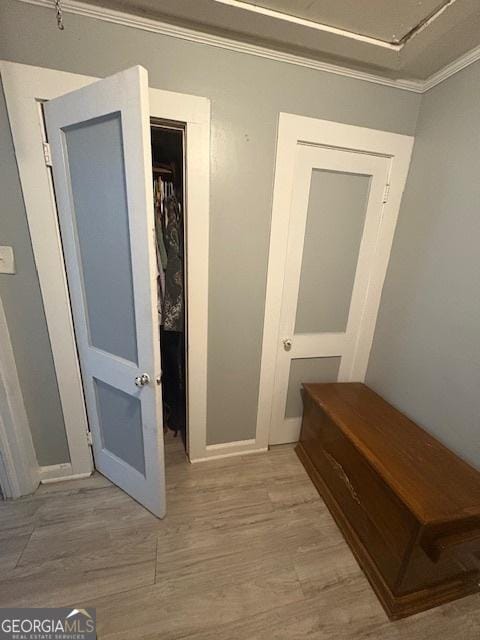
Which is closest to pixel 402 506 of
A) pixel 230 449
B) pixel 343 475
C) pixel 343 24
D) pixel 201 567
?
pixel 343 475

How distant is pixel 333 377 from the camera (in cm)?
183

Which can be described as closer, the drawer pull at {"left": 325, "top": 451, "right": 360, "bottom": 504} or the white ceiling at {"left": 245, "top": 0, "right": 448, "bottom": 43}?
the white ceiling at {"left": 245, "top": 0, "right": 448, "bottom": 43}

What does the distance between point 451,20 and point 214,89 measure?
97cm

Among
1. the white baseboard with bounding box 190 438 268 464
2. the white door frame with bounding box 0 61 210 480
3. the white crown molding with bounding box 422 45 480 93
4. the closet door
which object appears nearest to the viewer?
the closet door

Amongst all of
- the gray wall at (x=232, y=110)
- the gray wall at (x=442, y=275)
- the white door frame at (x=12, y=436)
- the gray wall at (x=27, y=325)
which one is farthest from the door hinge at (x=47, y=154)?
the gray wall at (x=442, y=275)

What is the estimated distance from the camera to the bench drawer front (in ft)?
3.34

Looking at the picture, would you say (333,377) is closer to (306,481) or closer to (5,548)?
(306,481)

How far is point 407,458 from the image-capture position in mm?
1156

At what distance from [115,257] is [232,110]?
89 centimetres

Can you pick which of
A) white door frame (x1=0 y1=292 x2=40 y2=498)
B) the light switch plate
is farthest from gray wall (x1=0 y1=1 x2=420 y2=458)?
white door frame (x1=0 y1=292 x2=40 y2=498)

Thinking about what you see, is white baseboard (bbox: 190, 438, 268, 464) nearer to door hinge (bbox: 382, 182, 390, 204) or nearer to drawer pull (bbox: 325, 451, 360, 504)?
drawer pull (bbox: 325, 451, 360, 504)

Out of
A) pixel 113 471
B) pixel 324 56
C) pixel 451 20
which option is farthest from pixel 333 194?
pixel 113 471

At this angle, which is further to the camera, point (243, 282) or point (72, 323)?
point (243, 282)

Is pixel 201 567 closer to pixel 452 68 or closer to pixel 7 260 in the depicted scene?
pixel 7 260
